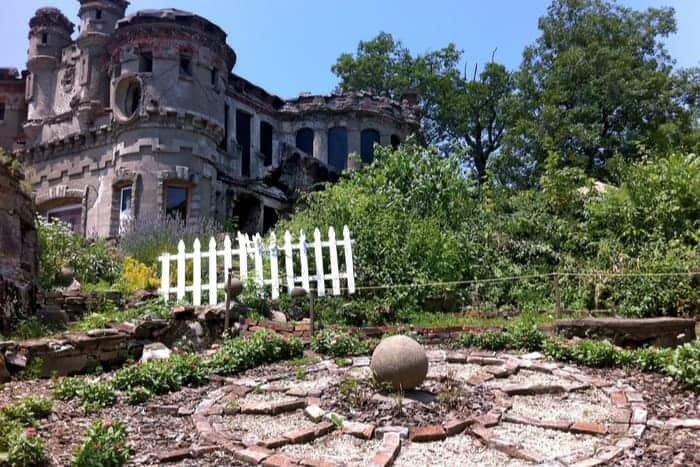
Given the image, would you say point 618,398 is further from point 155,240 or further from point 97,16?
point 97,16

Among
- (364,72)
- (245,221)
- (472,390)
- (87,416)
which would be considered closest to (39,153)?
(245,221)

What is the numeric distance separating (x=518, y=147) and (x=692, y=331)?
17255 mm

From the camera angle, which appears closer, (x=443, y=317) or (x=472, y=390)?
(x=472, y=390)

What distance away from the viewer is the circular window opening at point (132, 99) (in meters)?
21.3

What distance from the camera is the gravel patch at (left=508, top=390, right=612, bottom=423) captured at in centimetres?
601

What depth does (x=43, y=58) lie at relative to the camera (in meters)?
25.9

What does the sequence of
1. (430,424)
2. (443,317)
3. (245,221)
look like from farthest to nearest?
1. (245,221)
2. (443,317)
3. (430,424)

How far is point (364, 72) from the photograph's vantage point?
34.6 meters

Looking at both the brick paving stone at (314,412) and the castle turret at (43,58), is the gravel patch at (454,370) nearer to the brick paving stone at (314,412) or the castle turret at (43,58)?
the brick paving stone at (314,412)

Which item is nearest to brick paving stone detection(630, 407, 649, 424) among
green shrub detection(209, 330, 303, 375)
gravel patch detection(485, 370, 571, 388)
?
gravel patch detection(485, 370, 571, 388)

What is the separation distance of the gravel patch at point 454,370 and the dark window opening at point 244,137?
18731 mm

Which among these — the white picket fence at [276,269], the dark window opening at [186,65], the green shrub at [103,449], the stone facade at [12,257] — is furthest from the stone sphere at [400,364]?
the dark window opening at [186,65]

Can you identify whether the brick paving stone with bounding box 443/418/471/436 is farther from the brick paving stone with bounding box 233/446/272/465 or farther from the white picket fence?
the white picket fence

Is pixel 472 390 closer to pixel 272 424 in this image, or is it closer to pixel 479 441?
pixel 479 441
